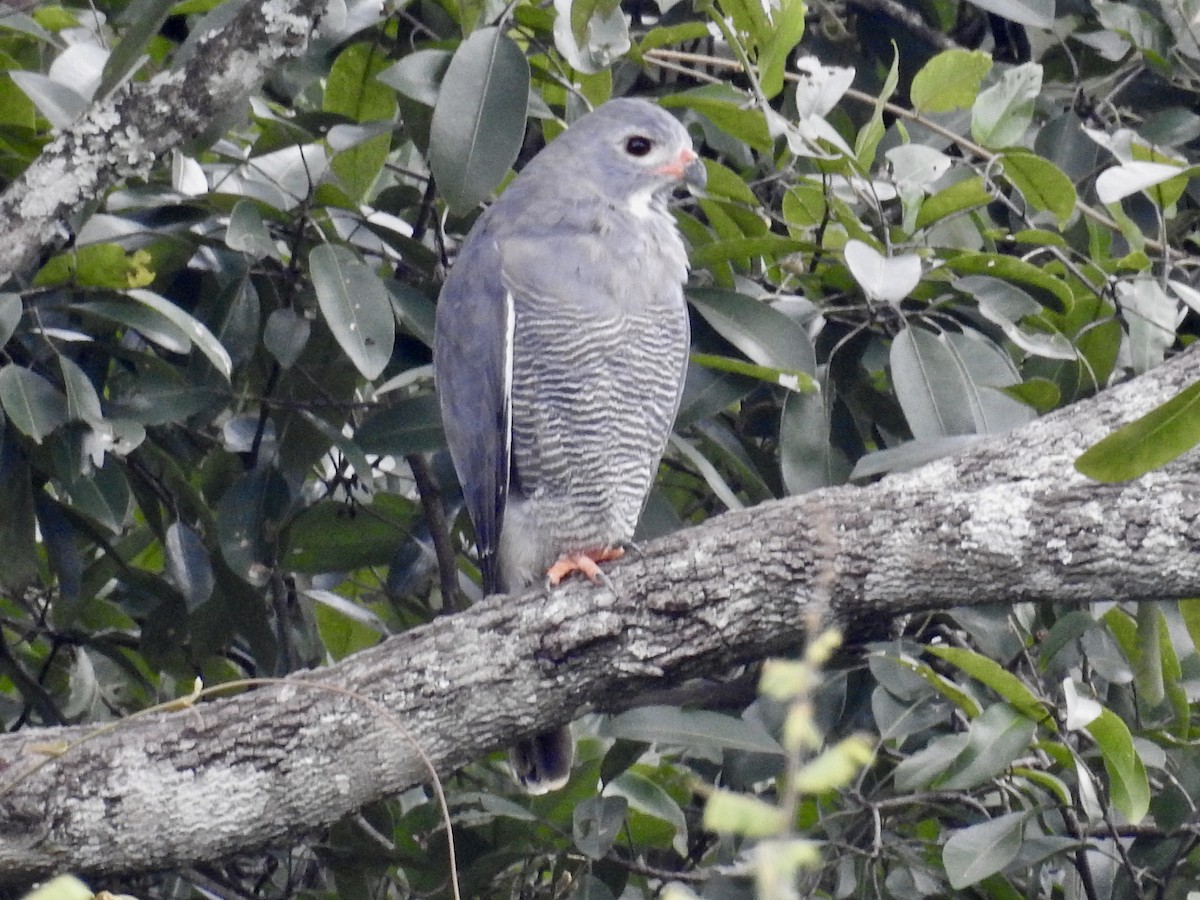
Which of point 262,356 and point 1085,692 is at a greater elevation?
point 262,356

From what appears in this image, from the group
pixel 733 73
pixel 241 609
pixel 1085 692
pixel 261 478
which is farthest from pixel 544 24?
pixel 1085 692

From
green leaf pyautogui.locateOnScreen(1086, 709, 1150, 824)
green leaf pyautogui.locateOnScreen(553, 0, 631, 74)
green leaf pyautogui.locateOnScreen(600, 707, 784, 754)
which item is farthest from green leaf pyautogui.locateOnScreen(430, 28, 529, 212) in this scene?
green leaf pyautogui.locateOnScreen(1086, 709, 1150, 824)

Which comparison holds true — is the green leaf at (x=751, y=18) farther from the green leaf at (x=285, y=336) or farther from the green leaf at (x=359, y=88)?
the green leaf at (x=285, y=336)

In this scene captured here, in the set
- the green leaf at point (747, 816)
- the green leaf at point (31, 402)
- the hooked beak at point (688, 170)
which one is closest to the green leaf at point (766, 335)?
the hooked beak at point (688, 170)

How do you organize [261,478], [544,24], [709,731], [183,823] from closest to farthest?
[183,823] < [709,731] < [544,24] < [261,478]

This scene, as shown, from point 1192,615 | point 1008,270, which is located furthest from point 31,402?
point 1192,615

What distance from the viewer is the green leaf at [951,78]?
3398 millimetres

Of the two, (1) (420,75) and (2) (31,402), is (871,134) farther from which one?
(2) (31,402)

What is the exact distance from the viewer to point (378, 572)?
5.06 meters

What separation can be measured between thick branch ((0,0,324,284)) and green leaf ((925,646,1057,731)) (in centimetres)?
181

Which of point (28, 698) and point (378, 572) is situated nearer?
point (28, 698)

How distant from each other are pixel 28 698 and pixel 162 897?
64 centimetres

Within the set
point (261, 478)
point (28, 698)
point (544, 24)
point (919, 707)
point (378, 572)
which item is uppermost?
point (544, 24)

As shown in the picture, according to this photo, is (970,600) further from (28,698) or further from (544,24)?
(28,698)
